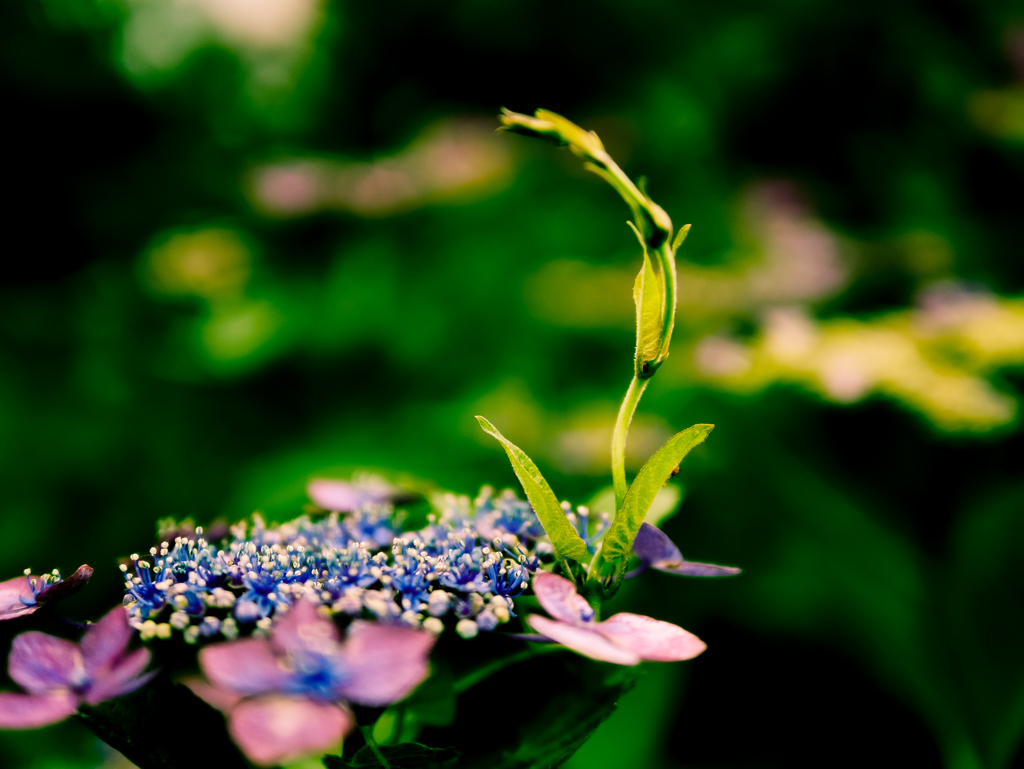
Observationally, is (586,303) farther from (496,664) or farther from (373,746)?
(373,746)

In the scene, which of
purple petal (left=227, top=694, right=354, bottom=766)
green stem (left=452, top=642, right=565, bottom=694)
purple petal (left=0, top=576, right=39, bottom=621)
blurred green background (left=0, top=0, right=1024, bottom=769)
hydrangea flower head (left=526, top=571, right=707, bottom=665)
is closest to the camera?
purple petal (left=227, top=694, right=354, bottom=766)

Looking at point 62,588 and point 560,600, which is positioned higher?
point 560,600

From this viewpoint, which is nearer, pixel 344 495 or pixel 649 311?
pixel 649 311

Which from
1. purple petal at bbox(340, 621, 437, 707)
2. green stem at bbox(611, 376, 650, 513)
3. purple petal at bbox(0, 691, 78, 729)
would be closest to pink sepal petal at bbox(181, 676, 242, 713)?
purple petal at bbox(0, 691, 78, 729)

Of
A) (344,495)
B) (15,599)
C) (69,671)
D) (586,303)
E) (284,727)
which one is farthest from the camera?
(586,303)

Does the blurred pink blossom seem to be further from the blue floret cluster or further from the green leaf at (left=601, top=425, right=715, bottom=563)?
the green leaf at (left=601, top=425, right=715, bottom=563)

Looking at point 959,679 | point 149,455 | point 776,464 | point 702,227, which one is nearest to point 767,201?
point 702,227

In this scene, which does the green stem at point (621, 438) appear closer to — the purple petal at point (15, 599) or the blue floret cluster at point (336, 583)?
the blue floret cluster at point (336, 583)

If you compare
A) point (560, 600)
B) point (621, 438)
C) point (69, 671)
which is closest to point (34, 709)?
point (69, 671)
